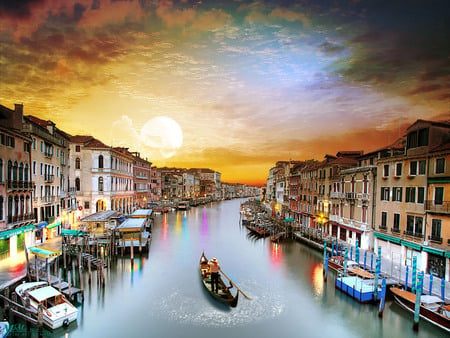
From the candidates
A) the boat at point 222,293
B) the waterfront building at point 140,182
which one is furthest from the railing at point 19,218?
the waterfront building at point 140,182

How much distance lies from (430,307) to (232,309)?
8.89 m

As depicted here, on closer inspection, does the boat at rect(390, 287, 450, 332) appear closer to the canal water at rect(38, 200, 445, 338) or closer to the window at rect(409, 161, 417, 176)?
the canal water at rect(38, 200, 445, 338)

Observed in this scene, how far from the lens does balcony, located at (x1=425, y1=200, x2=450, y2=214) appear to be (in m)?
15.7

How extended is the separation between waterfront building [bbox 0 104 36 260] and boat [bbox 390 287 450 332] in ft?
71.3

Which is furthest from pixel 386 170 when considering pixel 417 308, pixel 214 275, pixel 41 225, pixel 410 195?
pixel 41 225

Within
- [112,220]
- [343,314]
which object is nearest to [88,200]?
A: [112,220]

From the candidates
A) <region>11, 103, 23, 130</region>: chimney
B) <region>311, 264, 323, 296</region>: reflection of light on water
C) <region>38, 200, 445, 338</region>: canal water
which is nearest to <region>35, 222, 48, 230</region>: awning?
<region>38, 200, 445, 338</region>: canal water

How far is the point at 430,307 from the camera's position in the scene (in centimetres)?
1255

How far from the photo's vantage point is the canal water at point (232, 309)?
12.7m

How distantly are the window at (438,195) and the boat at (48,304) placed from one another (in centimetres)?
1950

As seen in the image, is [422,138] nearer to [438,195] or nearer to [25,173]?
[438,195]

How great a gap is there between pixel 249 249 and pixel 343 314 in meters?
15.5

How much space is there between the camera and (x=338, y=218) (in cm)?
2692

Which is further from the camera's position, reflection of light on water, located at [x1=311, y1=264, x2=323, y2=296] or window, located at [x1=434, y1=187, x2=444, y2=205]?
reflection of light on water, located at [x1=311, y1=264, x2=323, y2=296]
